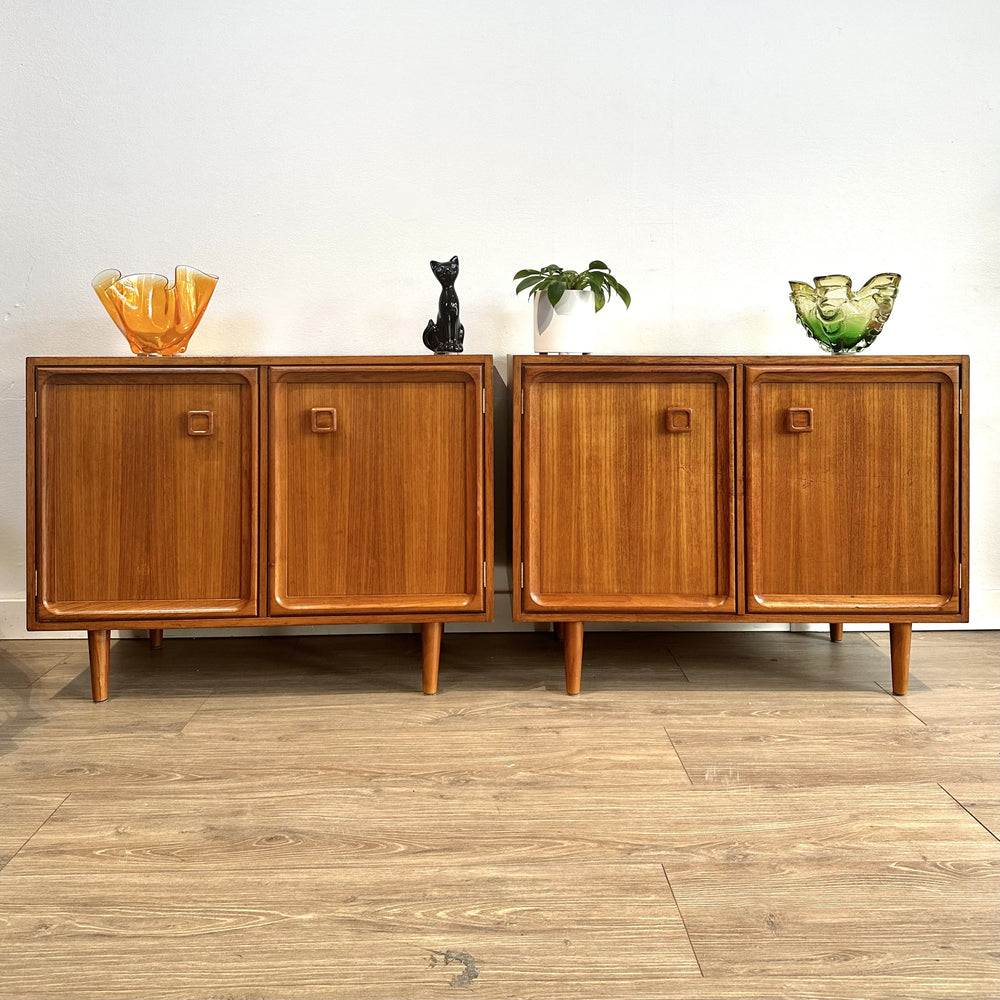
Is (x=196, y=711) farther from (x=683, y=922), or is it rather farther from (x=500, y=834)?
(x=683, y=922)

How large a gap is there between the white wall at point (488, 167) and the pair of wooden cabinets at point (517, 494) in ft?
1.70

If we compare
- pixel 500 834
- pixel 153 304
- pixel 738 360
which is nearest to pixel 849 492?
pixel 738 360

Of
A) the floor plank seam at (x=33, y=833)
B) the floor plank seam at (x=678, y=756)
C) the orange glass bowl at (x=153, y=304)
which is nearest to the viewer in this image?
the floor plank seam at (x=33, y=833)

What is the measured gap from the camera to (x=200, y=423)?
156 cm

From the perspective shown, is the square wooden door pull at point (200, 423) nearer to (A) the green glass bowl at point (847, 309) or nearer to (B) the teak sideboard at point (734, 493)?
(B) the teak sideboard at point (734, 493)

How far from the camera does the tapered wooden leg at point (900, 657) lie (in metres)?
1.62

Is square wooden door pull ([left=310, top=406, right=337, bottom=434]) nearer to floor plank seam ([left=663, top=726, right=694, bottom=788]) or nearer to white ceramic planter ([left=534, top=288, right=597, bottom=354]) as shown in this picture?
white ceramic planter ([left=534, top=288, right=597, bottom=354])

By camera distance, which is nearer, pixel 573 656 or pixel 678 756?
pixel 678 756

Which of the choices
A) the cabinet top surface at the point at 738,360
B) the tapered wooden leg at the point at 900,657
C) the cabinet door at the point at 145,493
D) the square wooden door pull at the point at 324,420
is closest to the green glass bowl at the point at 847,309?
the cabinet top surface at the point at 738,360

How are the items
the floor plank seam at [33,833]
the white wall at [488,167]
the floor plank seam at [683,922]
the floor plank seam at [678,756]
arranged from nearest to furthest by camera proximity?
the floor plank seam at [683,922], the floor plank seam at [33,833], the floor plank seam at [678,756], the white wall at [488,167]

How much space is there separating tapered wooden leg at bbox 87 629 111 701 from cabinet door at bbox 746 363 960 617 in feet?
4.15

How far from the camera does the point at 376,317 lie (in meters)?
2.06

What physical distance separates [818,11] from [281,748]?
7.04 feet

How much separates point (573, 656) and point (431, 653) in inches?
11.1
